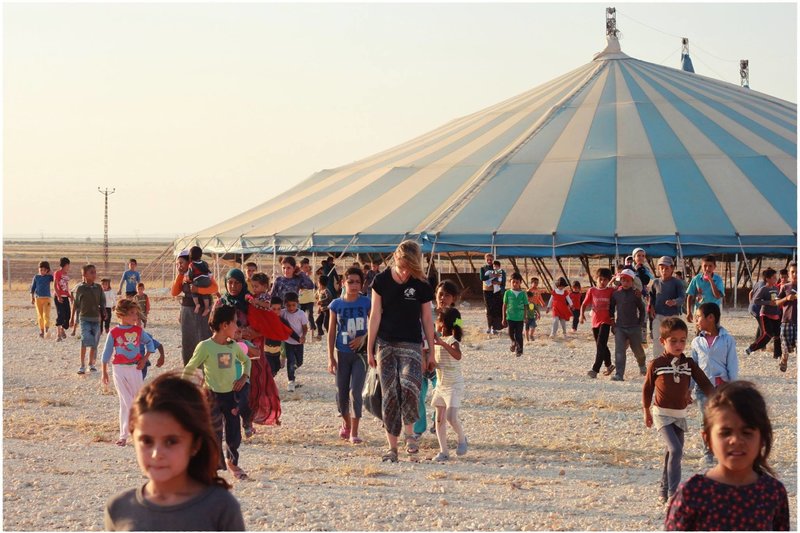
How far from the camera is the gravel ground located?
645 centimetres

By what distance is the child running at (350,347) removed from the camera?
8.78 m

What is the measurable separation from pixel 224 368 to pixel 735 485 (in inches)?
170

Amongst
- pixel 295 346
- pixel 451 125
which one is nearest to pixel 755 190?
pixel 451 125

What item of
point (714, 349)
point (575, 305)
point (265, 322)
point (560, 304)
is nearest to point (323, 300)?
point (560, 304)

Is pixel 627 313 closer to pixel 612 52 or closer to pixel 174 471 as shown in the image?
pixel 174 471

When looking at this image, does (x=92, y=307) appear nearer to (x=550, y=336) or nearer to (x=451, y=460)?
(x=451, y=460)

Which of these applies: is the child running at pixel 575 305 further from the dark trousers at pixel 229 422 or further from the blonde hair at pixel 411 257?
the dark trousers at pixel 229 422

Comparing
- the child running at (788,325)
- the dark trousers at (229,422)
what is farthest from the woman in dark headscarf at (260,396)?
the child running at (788,325)

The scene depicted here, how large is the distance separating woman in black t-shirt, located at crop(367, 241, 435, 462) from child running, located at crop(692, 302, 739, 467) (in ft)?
5.65

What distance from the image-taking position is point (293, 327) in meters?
11.4

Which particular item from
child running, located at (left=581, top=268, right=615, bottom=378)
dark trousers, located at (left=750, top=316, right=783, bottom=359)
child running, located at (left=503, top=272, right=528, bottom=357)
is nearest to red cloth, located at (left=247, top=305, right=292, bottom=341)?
child running, located at (left=581, top=268, right=615, bottom=378)

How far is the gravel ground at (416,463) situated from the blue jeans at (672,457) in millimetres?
166

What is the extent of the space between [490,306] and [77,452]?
11048mm

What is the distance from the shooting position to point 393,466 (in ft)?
25.8
